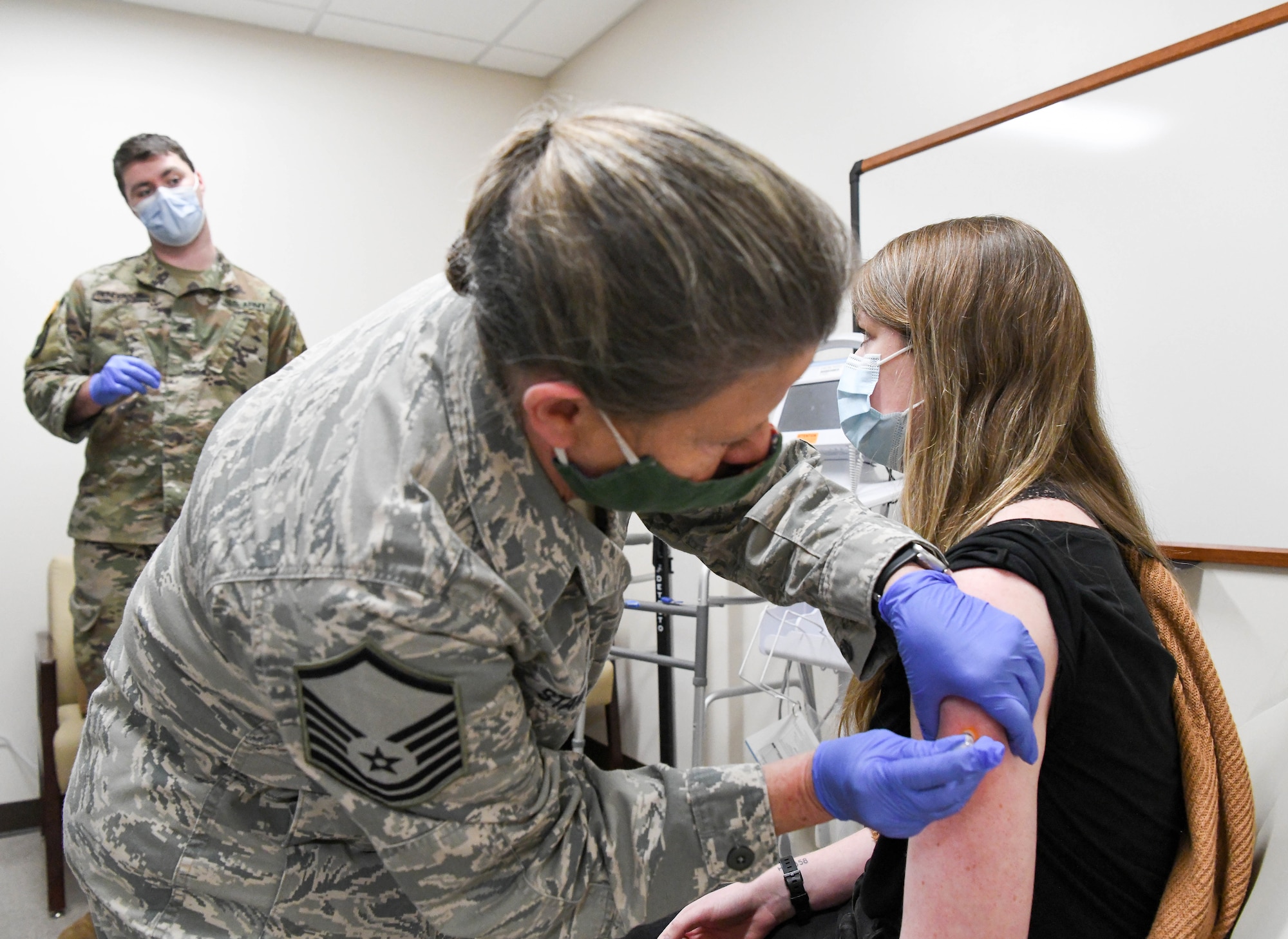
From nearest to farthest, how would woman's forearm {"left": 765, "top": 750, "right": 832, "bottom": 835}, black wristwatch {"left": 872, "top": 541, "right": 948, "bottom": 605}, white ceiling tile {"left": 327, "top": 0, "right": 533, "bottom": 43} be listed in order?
1. woman's forearm {"left": 765, "top": 750, "right": 832, "bottom": 835}
2. black wristwatch {"left": 872, "top": 541, "right": 948, "bottom": 605}
3. white ceiling tile {"left": 327, "top": 0, "right": 533, "bottom": 43}

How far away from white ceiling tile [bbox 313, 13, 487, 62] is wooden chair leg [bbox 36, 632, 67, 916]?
2.68 m

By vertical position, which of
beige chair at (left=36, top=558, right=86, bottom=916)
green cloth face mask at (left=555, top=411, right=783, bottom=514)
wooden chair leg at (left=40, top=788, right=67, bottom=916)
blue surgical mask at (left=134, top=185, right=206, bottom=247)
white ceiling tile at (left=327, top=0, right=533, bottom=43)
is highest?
white ceiling tile at (left=327, top=0, right=533, bottom=43)

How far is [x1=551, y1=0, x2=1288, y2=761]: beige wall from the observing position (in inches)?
75.9

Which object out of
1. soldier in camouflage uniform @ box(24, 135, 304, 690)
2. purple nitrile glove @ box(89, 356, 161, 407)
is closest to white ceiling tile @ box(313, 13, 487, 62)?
soldier in camouflage uniform @ box(24, 135, 304, 690)

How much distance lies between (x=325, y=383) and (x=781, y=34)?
2.72 metres

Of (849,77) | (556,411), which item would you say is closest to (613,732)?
(849,77)

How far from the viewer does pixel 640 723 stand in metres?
3.89

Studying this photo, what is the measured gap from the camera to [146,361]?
2715mm

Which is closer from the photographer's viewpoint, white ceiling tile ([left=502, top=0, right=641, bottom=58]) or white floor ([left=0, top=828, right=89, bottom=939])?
white floor ([left=0, top=828, right=89, bottom=939])

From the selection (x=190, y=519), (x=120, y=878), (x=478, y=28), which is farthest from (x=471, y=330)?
(x=478, y=28)

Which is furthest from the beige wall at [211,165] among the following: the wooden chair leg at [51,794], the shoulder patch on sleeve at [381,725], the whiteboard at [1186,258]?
the shoulder patch on sleeve at [381,725]

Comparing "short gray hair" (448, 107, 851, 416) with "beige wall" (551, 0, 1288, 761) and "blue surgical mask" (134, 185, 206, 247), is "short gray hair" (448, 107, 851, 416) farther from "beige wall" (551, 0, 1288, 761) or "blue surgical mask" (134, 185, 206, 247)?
"blue surgical mask" (134, 185, 206, 247)

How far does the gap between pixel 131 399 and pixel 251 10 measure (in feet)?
6.16

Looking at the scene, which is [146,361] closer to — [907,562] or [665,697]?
[665,697]
